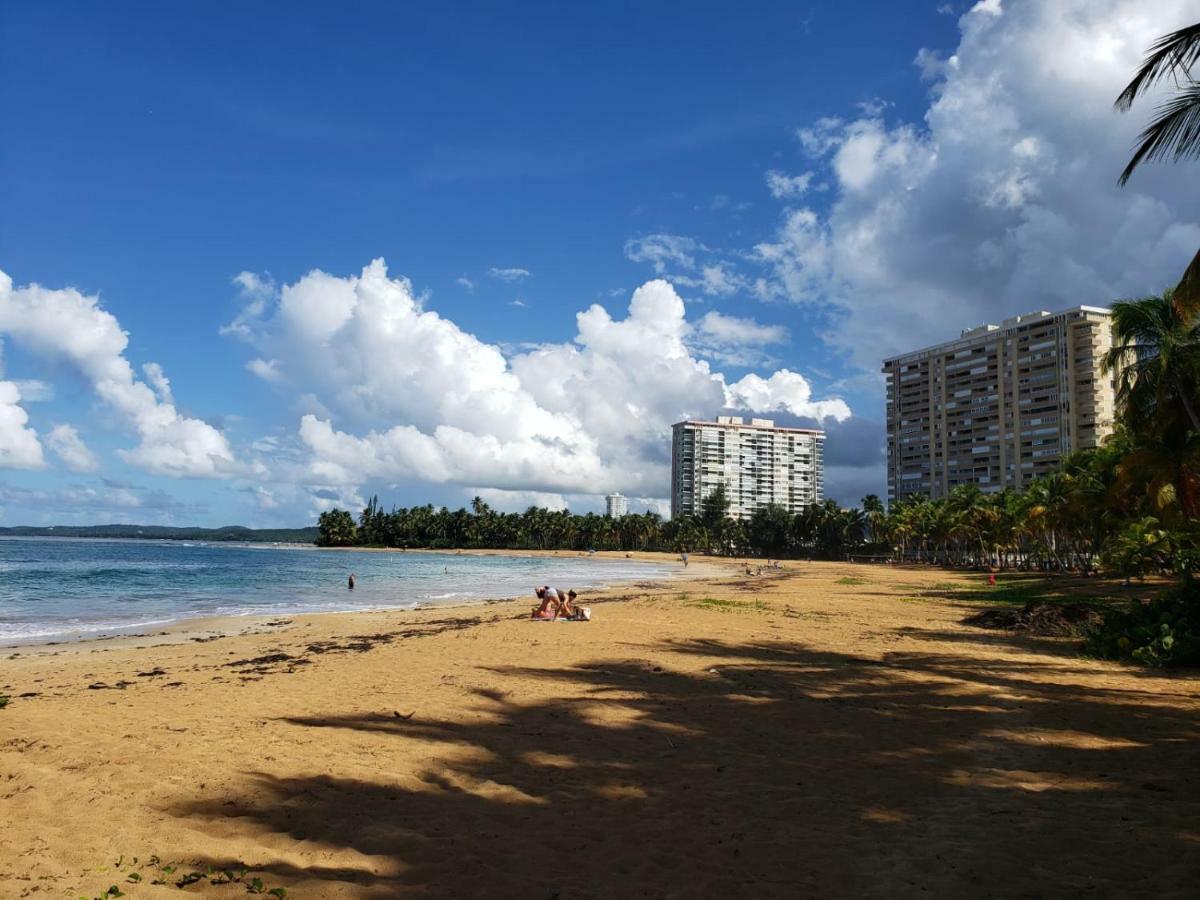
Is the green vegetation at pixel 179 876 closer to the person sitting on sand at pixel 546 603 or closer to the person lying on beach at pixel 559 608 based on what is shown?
the person lying on beach at pixel 559 608

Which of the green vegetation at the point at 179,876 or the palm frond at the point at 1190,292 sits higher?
the palm frond at the point at 1190,292

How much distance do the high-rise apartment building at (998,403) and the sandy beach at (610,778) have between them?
10613 cm

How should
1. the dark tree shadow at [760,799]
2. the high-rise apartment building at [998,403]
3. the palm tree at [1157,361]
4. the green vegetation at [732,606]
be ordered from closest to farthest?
the dark tree shadow at [760,799] < the palm tree at [1157,361] < the green vegetation at [732,606] < the high-rise apartment building at [998,403]

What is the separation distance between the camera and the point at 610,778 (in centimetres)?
719

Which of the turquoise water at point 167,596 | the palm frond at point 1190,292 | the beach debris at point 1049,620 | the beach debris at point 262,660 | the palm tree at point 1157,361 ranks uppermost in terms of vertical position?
the palm tree at point 1157,361

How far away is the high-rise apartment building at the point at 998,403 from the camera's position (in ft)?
346

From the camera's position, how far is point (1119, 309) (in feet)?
78.0

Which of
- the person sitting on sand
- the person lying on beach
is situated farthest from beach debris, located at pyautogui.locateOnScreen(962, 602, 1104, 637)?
the person sitting on sand

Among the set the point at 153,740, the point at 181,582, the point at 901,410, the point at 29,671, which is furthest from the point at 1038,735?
the point at 901,410

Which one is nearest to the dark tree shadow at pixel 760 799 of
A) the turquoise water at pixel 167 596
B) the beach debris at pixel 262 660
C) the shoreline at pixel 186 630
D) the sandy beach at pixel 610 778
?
the sandy beach at pixel 610 778

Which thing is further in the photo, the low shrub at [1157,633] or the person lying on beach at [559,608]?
the person lying on beach at [559,608]

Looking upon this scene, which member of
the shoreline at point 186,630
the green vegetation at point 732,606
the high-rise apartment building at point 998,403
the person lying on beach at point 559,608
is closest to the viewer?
the shoreline at point 186,630

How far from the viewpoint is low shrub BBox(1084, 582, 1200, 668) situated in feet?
41.5

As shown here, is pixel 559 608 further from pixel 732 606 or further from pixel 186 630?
pixel 186 630
